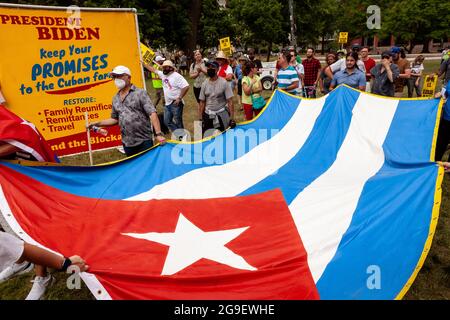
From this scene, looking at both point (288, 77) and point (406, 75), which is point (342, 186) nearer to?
point (288, 77)

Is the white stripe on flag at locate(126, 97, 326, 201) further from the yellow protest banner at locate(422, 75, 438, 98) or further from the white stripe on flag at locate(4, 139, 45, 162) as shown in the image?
the yellow protest banner at locate(422, 75, 438, 98)

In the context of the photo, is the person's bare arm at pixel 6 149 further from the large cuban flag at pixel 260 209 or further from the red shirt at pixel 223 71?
the red shirt at pixel 223 71

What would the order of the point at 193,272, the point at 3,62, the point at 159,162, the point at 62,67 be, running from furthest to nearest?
the point at 62,67 → the point at 3,62 → the point at 159,162 → the point at 193,272

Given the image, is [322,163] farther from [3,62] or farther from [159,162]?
[3,62]

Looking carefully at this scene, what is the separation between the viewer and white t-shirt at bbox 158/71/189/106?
7.10 metres

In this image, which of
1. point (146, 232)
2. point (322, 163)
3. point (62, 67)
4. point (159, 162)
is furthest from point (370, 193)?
point (62, 67)

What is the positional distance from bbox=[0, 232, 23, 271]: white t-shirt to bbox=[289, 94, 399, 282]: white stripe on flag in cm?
197

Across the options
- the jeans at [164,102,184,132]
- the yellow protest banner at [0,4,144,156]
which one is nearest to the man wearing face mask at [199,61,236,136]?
the jeans at [164,102,184,132]

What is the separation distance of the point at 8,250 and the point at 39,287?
1.73m

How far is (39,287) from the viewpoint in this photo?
3377 millimetres

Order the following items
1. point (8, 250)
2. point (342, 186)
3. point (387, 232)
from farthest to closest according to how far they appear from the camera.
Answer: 1. point (342, 186)
2. point (387, 232)
3. point (8, 250)

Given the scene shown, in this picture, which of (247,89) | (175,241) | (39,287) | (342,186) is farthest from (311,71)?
(39,287)

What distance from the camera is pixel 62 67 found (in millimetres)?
6578
